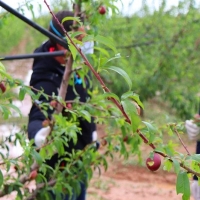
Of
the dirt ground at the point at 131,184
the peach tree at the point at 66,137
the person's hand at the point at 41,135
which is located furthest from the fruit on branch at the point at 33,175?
the dirt ground at the point at 131,184

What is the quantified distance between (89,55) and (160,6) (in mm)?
5736

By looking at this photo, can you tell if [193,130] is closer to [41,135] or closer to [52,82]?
[52,82]

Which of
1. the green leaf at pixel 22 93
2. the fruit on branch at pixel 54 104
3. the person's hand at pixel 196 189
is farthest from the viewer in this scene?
the person's hand at pixel 196 189

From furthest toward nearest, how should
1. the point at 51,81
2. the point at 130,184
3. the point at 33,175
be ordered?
the point at 130,184, the point at 51,81, the point at 33,175

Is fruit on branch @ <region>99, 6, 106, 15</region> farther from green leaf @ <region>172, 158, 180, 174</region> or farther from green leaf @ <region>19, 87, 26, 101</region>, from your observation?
green leaf @ <region>172, 158, 180, 174</region>

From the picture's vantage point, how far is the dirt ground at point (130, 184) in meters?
5.19

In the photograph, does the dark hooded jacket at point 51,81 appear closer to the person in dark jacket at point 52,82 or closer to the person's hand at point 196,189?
the person in dark jacket at point 52,82

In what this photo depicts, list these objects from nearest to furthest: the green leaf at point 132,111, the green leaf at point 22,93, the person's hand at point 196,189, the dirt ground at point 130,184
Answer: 1. the green leaf at point 132,111
2. the green leaf at point 22,93
3. the person's hand at point 196,189
4. the dirt ground at point 130,184

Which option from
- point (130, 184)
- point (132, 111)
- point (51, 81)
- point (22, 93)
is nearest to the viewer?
point (132, 111)

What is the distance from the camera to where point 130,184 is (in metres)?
5.73

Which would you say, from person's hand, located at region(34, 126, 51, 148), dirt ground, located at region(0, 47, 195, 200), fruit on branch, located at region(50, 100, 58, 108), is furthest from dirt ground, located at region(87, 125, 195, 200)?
fruit on branch, located at region(50, 100, 58, 108)

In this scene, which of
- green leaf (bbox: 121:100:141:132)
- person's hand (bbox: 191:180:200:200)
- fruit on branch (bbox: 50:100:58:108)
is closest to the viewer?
green leaf (bbox: 121:100:141:132)

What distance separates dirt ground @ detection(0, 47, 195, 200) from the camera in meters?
5.19

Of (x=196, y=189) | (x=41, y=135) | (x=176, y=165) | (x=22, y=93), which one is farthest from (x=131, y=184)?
(x=176, y=165)
